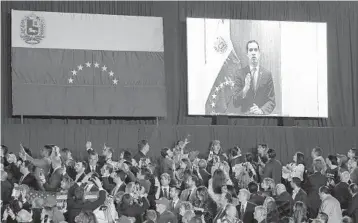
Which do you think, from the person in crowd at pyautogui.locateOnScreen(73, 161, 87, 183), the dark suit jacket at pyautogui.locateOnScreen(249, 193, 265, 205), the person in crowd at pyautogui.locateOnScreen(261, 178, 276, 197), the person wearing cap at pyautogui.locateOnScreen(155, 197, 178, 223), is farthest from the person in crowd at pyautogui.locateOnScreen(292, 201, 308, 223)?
the person in crowd at pyautogui.locateOnScreen(73, 161, 87, 183)

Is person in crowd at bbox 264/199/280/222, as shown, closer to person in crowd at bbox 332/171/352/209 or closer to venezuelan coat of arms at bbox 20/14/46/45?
person in crowd at bbox 332/171/352/209

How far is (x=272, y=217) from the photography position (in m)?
18.8

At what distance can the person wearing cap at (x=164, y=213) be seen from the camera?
18.4 metres

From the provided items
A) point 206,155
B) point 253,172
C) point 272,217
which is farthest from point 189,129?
point 272,217

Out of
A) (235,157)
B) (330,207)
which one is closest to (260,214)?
(330,207)

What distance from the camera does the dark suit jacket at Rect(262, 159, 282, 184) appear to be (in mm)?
20266

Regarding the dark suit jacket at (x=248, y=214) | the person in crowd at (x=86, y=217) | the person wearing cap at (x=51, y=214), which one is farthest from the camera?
the dark suit jacket at (x=248, y=214)

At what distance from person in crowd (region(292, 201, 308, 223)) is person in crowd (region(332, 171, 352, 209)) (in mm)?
1222

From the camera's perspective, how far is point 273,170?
20.3 meters

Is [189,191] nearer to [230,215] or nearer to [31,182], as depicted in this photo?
[230,215]

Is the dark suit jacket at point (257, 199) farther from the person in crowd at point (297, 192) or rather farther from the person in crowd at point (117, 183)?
the person in crowd at point (117, 183)

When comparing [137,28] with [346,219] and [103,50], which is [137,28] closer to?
[103,50]

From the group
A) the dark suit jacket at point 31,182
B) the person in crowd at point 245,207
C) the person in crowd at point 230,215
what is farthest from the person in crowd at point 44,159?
the person in crowd at point 245,207

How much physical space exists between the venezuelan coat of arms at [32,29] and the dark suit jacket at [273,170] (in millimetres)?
6635
